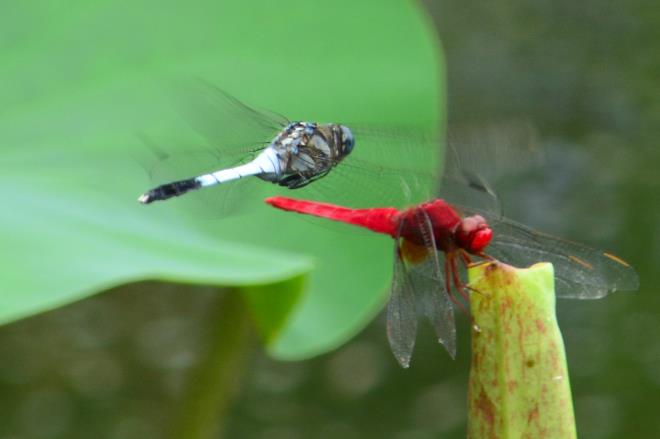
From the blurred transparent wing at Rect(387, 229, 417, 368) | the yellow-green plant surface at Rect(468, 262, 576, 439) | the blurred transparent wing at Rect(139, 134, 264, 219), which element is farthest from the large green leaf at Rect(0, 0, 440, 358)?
the yellow-green plant surface at Rect(468, 262, 576, 439)

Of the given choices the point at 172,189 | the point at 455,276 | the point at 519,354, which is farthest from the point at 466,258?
the point at 172,189

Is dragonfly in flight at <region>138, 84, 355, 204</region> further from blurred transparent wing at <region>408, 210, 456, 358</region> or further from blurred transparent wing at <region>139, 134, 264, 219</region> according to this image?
blurred transparent wing at <region>408, 210, 456, 358</region>

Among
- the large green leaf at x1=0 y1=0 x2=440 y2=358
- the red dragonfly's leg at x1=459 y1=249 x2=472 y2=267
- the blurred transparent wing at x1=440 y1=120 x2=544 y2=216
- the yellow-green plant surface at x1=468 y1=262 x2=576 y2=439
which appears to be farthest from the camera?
the large green leaf at x1=0 y1=0 x2=440 y2=358

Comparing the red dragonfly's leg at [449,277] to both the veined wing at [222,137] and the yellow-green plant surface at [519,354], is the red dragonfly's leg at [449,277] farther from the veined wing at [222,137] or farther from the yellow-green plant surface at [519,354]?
the veined wing at [222,137]

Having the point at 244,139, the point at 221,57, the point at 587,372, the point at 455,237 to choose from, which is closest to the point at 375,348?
the point at 587,372

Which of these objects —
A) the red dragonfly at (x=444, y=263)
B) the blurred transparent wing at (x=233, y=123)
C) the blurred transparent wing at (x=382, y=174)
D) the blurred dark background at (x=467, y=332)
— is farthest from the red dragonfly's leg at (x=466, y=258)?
the blurred dark background at (x=467, y=332)
